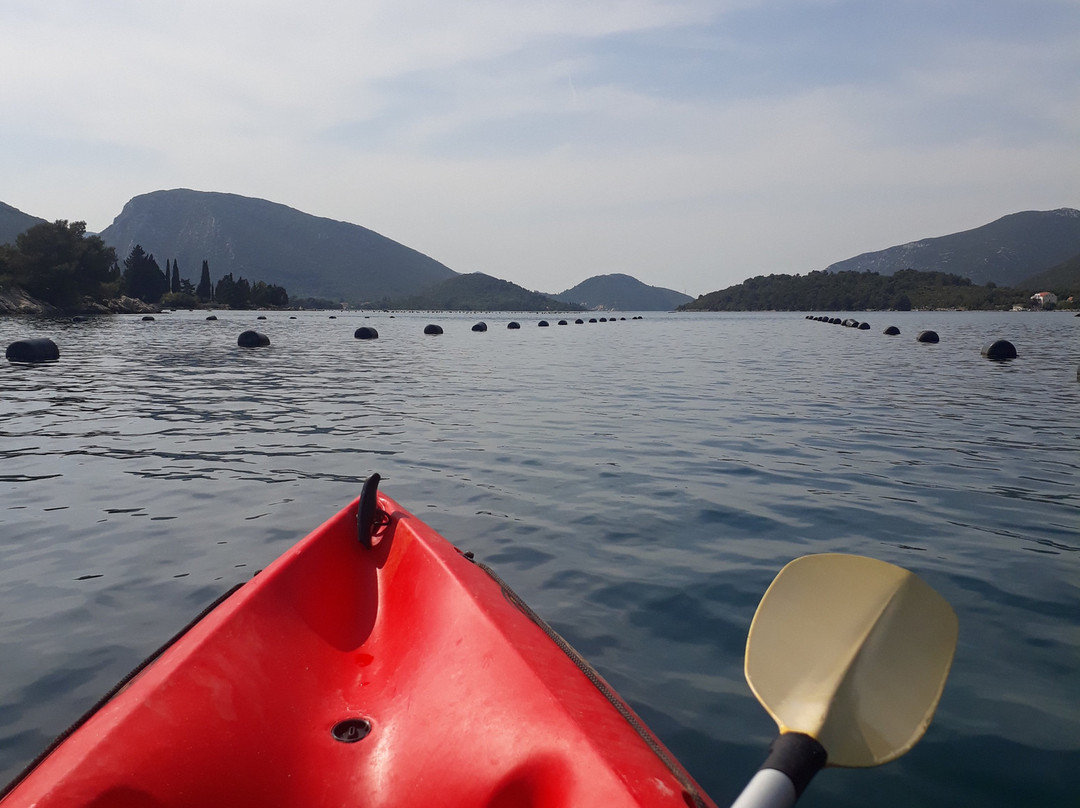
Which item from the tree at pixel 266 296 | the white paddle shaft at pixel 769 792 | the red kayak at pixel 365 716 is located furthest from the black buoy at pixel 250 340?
the tree at pixel 266 296

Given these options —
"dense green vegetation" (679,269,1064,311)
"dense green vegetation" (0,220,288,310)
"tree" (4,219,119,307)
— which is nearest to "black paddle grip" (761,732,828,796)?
"dense green vegetation" (0,220,288,310)

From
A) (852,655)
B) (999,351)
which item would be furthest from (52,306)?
(852,655)

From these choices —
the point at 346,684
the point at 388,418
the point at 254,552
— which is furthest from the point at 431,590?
the point at 388,418

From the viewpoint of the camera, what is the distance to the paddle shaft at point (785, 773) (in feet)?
7.48

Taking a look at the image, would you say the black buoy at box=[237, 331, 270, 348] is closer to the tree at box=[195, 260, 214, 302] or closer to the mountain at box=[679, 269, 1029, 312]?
the tree at box=[195, 260, 214, 302]

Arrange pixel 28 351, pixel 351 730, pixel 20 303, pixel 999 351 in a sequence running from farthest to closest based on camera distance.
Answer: pixel 20 303
pixel 999 351
pixel 28 351
pixel 351 730

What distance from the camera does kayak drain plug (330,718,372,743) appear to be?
3100 millimetres

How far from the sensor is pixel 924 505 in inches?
306

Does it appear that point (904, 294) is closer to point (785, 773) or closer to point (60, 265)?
point (60, 265)

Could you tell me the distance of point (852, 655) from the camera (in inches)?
120

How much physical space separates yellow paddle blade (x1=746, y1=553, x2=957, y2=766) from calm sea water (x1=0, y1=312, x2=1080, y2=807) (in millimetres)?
690

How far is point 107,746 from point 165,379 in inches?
752

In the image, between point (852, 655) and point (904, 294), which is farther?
point (904, 294)

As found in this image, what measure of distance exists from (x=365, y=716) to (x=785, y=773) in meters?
1.91
